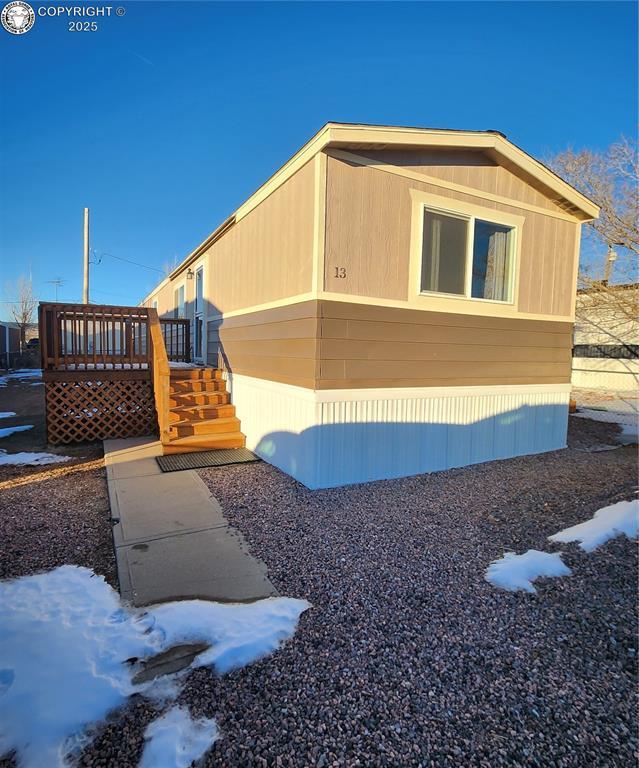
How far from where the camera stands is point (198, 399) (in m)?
6.69

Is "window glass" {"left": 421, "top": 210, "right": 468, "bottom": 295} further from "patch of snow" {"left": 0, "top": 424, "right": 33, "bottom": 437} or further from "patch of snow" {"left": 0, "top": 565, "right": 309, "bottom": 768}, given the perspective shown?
"patch of snow" {"left": 0, "top": 424, "right": 33, "bottom": 437}

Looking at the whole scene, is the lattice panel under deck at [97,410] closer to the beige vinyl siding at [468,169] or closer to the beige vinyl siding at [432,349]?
the beige vinyl siding at [432,349]

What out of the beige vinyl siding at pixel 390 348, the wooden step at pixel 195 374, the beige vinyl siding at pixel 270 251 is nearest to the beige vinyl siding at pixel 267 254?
the beige vinyl siding at pixel 270 251

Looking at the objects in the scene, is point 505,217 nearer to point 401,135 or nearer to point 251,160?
point 401,135

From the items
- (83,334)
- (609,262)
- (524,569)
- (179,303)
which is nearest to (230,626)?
(524,569)

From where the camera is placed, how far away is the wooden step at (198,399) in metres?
6.48

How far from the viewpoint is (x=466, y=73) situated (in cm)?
831

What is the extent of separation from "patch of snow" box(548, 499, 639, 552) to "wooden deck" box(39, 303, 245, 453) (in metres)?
4.27

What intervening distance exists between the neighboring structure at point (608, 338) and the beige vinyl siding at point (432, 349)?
37.5 ft

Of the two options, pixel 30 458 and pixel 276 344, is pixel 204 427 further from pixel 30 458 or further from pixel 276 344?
pixel 30 458

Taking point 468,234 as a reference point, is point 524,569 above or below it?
below

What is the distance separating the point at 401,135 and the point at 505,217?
6.92ft

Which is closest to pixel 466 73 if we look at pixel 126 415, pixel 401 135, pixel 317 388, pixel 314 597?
pixel 401 135

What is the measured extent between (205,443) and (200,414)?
0.70 metres
